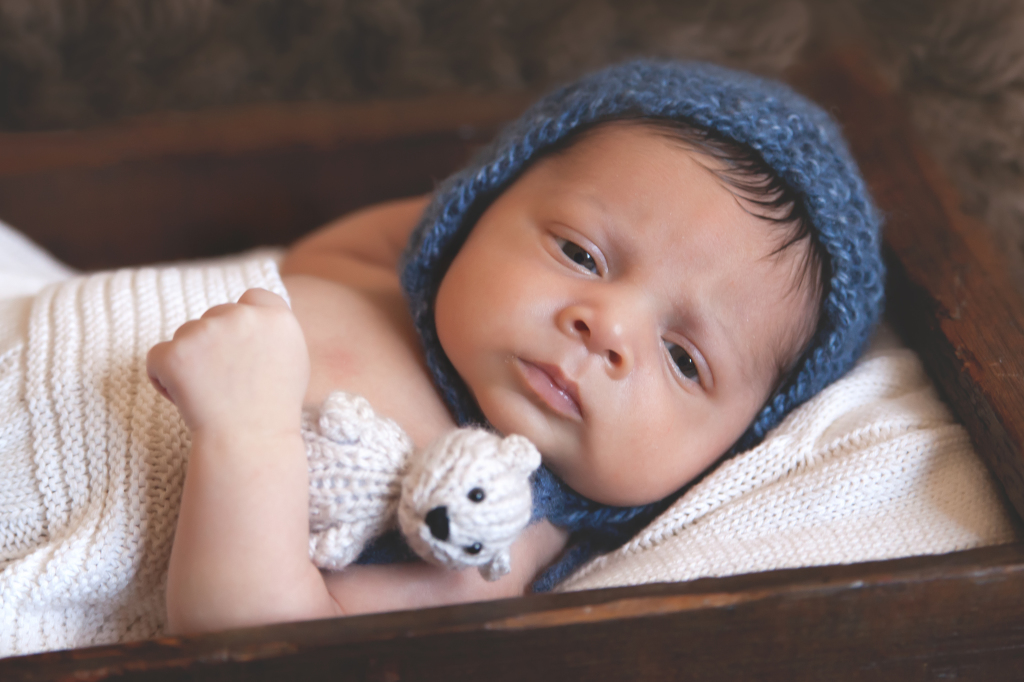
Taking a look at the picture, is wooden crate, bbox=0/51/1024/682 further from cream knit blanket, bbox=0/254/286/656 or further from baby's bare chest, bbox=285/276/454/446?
baby's bare chest, bbox=285/276/454/446

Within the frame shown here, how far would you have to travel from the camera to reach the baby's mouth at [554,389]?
794 millimetres

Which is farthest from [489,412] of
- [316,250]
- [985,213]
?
[985,213]

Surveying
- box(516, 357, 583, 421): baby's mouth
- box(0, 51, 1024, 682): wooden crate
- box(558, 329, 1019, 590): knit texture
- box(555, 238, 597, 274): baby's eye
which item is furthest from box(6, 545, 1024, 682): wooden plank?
box(555, 238, 597, 274): baby's eye

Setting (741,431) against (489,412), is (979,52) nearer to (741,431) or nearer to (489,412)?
(741,431)

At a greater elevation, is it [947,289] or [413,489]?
[947,289]

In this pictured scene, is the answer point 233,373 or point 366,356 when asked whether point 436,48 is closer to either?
point 366,356

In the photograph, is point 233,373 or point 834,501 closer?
point 233,373

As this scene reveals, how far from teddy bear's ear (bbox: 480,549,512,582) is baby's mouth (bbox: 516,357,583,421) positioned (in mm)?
151

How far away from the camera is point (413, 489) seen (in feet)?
2.23

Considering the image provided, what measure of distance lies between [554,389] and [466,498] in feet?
0.58

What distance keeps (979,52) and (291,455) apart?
4.06 feet

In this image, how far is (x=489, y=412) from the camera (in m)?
0.84

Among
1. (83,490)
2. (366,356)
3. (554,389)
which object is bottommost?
(83,490)

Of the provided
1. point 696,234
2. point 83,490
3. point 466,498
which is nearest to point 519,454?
point 466,498
